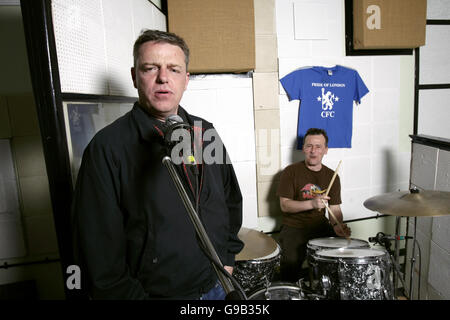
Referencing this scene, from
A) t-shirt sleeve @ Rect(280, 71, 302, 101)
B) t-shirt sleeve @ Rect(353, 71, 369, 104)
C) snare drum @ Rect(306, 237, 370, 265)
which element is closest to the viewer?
snare drum @ Rect(306, 237, 370, 265)

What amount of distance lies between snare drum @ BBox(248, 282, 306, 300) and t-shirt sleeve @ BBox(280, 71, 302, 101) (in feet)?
5.41

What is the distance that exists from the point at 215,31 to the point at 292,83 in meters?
0.86

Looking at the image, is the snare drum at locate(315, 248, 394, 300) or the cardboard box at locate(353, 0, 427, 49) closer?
the snare drum at locate(315, 248, 394, 300)

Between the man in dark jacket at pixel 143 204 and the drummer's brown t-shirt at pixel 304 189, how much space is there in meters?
1.57

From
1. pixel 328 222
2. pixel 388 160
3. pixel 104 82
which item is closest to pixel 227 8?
pixel 104 82

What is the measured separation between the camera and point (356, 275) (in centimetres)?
186

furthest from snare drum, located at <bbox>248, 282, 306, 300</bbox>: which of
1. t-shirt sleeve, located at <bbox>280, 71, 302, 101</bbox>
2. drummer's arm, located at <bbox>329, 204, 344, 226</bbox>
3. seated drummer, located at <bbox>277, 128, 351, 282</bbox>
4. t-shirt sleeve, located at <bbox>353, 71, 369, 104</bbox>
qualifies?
t-shirt sleeve, located at <bbox>353, 71, 369, 104</bbox>

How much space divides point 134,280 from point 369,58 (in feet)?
9.49

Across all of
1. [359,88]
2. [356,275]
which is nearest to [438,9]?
[359,88]

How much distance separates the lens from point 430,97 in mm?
3068

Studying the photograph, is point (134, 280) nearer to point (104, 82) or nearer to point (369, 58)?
point (104, 82)

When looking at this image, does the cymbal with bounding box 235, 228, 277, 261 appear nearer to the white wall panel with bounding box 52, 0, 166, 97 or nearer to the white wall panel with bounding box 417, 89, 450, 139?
the white wall panel with bounding box 52, 0, 166, 97

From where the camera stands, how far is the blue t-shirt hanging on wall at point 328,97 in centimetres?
277

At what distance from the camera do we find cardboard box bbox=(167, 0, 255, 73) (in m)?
2.29
